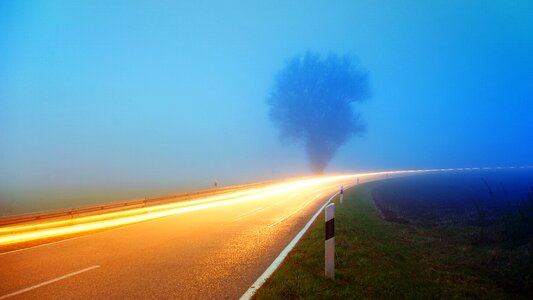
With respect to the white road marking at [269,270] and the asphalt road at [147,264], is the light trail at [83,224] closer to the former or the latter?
the asphalt road at [147,264]

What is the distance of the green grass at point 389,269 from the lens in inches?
211

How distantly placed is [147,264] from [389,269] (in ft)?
16.2

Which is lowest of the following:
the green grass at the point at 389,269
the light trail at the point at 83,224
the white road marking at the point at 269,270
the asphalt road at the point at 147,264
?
the green grass at the point at 389,269

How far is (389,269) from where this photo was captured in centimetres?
688

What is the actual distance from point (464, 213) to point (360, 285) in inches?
621

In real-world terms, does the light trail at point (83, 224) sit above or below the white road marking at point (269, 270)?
above

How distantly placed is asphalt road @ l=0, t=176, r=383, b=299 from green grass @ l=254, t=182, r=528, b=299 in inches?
27.4

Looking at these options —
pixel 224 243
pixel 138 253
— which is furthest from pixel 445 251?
pixel 138 253

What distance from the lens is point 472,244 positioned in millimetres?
10922

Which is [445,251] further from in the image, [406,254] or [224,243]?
[224,243]

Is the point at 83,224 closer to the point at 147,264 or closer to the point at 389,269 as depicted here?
the point at 147,264

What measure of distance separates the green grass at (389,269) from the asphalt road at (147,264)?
0.70m

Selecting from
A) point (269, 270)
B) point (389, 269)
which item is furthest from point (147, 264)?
point (389, 269)

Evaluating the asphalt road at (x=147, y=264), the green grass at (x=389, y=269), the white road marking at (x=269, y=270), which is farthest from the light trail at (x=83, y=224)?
the green grass at (x=389, y=269)
